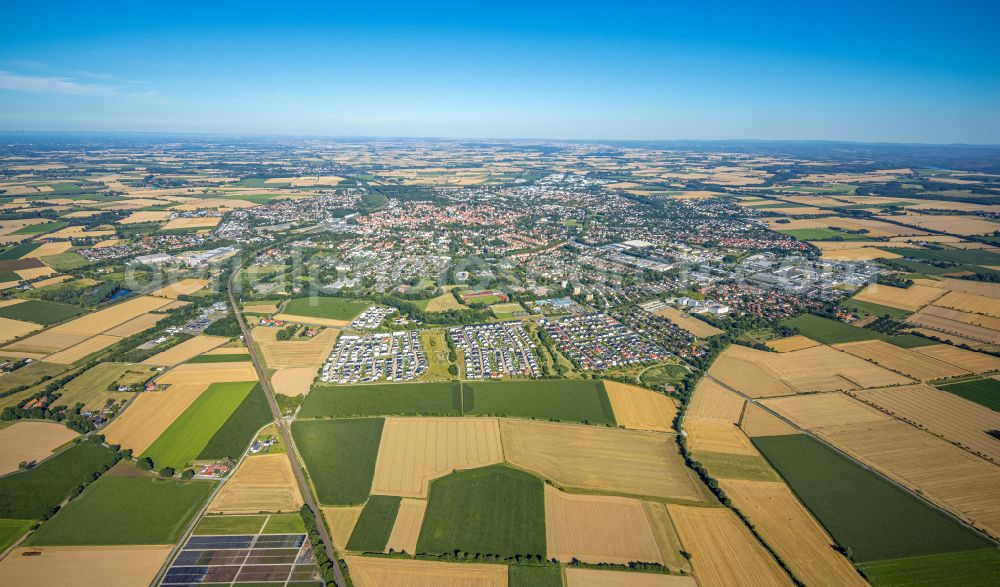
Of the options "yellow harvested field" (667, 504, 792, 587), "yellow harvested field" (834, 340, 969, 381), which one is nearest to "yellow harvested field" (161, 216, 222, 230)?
"yellow harvested field" (667, 504, 792, 587)

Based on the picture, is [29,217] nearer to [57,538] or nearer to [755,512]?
[57,538]

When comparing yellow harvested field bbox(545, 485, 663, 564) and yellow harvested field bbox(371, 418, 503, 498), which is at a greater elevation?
yellow harvested field bbox(371, 418, 503, 498)

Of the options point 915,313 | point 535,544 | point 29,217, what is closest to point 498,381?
point 535,544

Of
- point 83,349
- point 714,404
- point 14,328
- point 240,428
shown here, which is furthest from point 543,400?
point 14,328

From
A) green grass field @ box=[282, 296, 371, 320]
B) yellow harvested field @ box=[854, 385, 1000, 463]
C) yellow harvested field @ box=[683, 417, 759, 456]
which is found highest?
green grass field @ box=[282, 296, 371, 320]

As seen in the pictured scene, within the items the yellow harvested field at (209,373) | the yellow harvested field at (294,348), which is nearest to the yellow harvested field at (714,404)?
the yellow harvested field at (294,348)

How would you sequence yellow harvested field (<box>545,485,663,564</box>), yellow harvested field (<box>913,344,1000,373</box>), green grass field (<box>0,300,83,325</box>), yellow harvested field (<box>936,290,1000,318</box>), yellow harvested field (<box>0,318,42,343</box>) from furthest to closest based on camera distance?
yellow harvested field (<box>936,290,1000,318</box>)
green grass field (<box>0,300,83,325</box>)
yellow harvested field (<box>0,318,42,343</box>)
yellow harvested field (<box>913,344,1000,373</box>)
yellow harvested field (<box>545,485,663,564</box>)

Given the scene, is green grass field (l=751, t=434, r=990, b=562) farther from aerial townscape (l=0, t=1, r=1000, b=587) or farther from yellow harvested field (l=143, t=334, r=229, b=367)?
yellow harvested field (l=143, t=334, r=229, b=367)

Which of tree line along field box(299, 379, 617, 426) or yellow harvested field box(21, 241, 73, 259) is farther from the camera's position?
yellow harvested field box(21, 241, 73, 259)
